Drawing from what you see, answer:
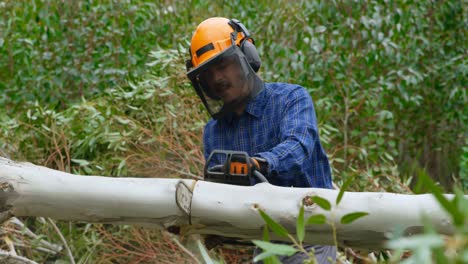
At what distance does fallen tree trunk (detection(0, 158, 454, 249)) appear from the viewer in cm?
229

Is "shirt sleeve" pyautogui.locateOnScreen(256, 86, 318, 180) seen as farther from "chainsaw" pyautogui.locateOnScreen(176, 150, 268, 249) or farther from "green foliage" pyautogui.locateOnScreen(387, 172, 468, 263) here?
"green foliage" pyautogui.locateOnScreen(387, 172, 468, 263)

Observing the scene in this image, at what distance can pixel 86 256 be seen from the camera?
16.8ft

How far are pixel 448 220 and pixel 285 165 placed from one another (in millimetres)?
842

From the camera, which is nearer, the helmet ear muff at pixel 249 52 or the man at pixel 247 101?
→ the man at pixel 247 101

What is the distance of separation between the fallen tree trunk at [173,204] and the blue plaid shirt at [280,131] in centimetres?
64

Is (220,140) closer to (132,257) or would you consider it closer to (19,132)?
(132,257)

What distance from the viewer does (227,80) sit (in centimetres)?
330

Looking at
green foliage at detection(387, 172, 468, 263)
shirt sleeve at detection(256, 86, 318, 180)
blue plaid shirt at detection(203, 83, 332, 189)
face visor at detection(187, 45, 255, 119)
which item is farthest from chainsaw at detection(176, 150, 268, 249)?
green foliage at detection(387, 172, 468, 263)

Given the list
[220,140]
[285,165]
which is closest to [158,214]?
[285,165]

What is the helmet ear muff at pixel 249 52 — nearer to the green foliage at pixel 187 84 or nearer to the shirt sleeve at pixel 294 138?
the shirt sleeve at pixel 294 138

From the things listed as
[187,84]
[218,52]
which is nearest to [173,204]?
[218,52]

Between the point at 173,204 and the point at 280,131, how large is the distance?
102cm

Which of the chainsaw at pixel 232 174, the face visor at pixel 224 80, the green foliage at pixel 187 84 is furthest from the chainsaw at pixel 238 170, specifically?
the green foliage at pixel 187 84

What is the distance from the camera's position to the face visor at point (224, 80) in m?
3.24
